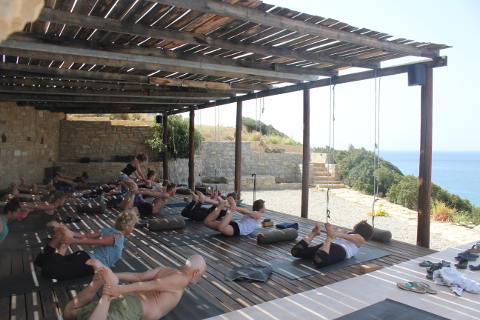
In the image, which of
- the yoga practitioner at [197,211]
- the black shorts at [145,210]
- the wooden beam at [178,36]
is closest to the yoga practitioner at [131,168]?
the black shorts at [145,210]

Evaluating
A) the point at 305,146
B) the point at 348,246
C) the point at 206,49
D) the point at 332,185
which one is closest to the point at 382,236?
the point at 348,246

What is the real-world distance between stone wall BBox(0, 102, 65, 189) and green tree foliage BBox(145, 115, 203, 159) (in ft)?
11.4

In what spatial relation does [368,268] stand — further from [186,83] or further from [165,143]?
[165,143]

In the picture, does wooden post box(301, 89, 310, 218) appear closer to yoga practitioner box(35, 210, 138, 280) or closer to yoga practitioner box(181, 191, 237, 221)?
yoga practitioner box(181, 191, 237, 221)

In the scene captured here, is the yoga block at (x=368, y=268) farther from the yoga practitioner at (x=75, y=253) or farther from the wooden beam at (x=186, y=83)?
the wooden beam at (x=186, y=83)

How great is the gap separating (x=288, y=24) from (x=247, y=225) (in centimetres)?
297

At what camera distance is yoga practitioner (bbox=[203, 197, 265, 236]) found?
5289 mm

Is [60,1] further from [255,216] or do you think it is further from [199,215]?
[199,215]

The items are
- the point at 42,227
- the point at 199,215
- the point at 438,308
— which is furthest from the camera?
the point at 199,215

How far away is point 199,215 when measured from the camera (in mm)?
6488

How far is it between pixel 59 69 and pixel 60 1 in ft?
9.14

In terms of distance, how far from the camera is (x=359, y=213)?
466 inches

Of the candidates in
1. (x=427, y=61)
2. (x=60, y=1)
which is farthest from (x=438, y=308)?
(x=60, y=1)

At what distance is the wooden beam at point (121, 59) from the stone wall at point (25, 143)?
17.2 ft
